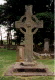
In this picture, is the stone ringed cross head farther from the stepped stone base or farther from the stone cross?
the stepped stone base

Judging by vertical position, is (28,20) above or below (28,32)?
above

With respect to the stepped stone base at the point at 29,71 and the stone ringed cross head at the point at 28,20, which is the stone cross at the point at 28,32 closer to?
the stone ringed cross head at the point at 28,20

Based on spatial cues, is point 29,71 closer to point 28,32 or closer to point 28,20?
point 28,32

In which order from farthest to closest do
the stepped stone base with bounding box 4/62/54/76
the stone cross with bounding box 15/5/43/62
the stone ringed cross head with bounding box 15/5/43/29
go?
the stone ringed cross head with bounding box 15/5/43/29 < the stone cross with bounding box 15/5/43/62 < the stepped stone base with bounding box 4/62/54/76

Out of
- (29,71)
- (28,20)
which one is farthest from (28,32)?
(29,71)

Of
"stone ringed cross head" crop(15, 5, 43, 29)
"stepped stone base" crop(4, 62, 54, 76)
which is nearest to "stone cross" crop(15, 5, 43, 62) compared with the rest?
"stone ringed cross head" crop(15, 5, 43, 29)

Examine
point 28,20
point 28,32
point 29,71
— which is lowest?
point 29,71

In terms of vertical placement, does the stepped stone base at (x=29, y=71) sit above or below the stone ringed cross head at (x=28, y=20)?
below

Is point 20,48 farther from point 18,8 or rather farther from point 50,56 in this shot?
point 18,8

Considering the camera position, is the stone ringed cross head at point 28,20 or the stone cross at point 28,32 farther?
the stone ringed cross head at point 28,20

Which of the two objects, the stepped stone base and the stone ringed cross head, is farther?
the stone ringed cross head

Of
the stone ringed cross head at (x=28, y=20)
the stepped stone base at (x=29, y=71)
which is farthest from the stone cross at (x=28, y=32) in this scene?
the stepped stone base at (x=29, y=71)

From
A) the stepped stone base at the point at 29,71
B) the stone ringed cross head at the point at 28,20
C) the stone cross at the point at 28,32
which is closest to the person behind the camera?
the stepped stone base at the point at 29,71

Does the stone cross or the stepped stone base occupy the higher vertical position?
the stone cross
